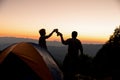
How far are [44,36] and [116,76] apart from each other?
11.5ft

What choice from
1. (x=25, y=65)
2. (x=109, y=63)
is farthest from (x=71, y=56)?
(x=109, y=63)

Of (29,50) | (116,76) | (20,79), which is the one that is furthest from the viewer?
(116,76)

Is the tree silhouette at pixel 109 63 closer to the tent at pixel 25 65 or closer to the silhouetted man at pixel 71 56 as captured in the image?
the silhouetted man at pixel 71 56

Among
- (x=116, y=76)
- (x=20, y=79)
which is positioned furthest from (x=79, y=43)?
(x=20, y=79)

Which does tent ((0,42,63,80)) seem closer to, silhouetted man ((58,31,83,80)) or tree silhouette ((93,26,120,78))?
silhouetted man ((58,31,83,80))

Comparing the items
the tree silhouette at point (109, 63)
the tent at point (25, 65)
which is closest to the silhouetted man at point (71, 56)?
the tree silhouette at point (109, 63)

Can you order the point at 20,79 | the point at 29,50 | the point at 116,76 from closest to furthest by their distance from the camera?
the point at 20,79 → the point at 29,50 → the point at 116,76

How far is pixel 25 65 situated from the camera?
11.3 m

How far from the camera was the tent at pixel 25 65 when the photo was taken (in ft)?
36.7

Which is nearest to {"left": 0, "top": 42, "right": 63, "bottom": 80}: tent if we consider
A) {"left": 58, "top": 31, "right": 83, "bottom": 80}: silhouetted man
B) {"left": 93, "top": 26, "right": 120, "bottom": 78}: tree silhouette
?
{"left": 58, "top": 31, "right": 83, "bottom": 80}: silhouetted man

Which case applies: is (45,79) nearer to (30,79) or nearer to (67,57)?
(30,79)

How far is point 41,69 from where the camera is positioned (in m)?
11.5

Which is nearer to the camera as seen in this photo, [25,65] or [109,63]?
[25,65]

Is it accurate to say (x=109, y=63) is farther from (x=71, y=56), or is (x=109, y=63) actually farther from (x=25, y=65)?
(x=25, y=65)
